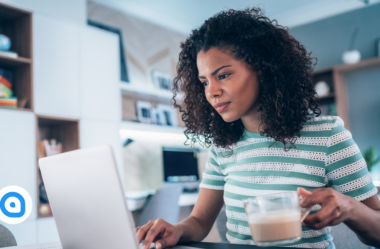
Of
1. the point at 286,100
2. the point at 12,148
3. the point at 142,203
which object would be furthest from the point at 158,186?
the point at 286,100

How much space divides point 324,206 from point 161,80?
3752 mm

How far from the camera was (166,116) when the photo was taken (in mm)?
4180

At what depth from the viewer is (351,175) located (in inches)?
36.1

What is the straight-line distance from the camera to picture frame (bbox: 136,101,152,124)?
3.88 meters

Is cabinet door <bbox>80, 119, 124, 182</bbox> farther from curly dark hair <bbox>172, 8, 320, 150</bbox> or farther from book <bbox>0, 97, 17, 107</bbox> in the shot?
curly dark hair <bbox>172, 8, 320, 150</bbox>

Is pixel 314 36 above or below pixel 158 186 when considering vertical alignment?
above

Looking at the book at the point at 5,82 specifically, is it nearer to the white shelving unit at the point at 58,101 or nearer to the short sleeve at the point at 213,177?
the white shelving unit at the point at 58,101

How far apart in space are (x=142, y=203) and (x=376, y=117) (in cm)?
309

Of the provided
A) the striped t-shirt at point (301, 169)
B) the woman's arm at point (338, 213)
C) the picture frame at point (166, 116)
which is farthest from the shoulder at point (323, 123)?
the picture frame at point (166, 116)

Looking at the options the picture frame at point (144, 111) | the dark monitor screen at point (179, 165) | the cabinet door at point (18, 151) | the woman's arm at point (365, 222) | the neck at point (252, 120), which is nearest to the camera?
the woman's arm at point (365, 222)

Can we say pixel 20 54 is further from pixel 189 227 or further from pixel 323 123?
pixel 323 123

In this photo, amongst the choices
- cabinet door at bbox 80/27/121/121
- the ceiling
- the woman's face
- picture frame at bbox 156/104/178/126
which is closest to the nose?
the woman's face

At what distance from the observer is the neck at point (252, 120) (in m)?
1.13

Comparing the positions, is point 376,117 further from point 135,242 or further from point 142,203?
point 135,242
